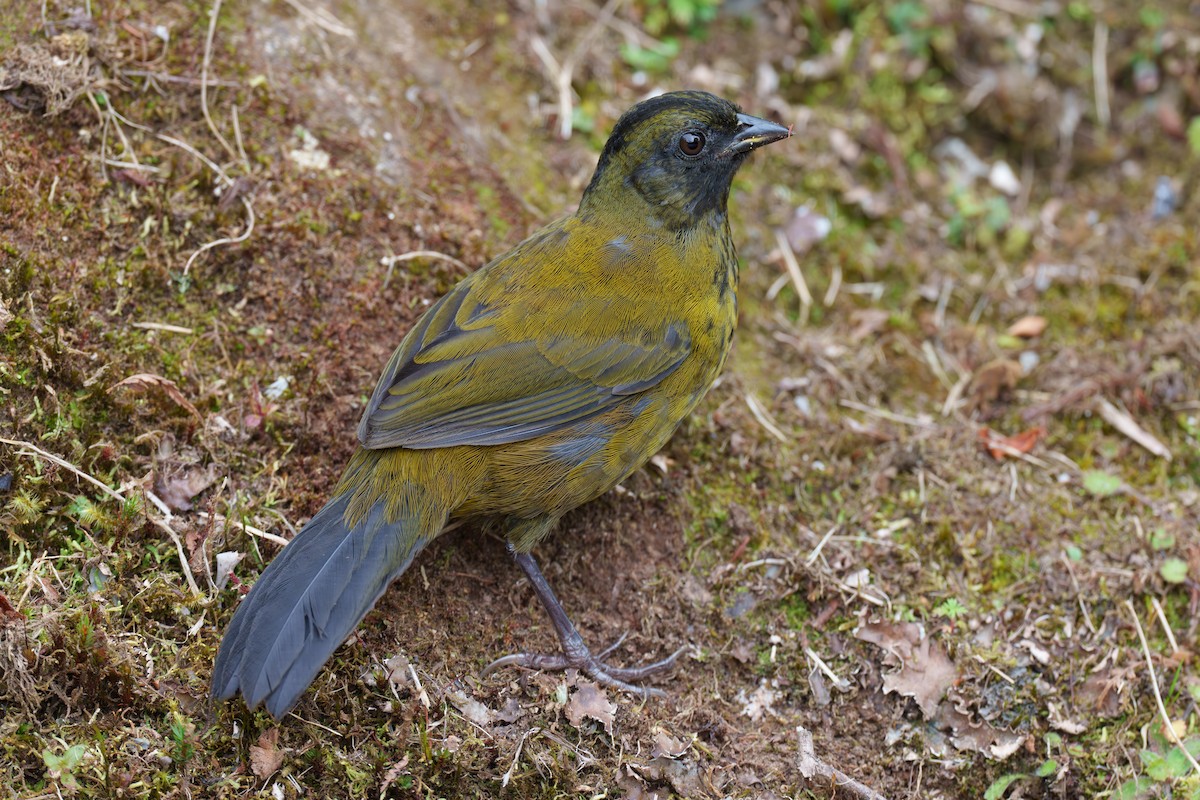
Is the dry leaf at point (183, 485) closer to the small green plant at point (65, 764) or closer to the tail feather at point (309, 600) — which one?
the tail feather at point (309, 600)

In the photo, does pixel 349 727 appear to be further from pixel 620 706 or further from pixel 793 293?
pixel 793 293

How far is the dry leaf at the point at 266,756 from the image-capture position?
129 inches

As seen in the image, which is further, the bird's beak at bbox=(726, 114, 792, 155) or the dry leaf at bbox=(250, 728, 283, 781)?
the bird's beak at bbox=(726, 114, 792, 155)

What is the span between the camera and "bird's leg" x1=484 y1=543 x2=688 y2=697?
381 cm

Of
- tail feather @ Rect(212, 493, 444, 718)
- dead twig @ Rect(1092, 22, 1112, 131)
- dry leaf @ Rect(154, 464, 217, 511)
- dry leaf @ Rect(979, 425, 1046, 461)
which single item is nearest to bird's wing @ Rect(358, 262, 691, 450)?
tail feather @ Rect(212, 493, 444, 718)

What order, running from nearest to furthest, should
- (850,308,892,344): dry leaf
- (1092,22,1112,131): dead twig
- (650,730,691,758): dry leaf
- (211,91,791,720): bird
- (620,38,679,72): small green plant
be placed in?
(211,91,791,720): bird
(650,730,691,758): dry leaf
(850,308,892,344): dry leaf
(620,38,679,72): small green plant
(1092,22,1112,131): dead twig

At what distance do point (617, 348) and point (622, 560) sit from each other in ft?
2.91

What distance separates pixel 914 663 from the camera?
4.00m

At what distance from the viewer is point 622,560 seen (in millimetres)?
4230

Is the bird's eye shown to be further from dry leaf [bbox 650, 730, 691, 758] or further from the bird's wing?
dry leaf [bbox 650, 730, 691, 758]

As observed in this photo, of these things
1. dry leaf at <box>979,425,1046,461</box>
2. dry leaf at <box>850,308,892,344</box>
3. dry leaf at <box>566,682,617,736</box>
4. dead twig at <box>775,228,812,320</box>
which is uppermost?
dead twig at <box>775,228,812,320</box>

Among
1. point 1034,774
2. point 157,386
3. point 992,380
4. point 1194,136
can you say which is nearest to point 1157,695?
point 1034,774

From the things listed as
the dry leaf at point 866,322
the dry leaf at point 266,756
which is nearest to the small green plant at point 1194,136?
the dry leaf at point 866,322

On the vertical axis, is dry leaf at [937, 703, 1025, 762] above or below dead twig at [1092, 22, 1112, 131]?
below
